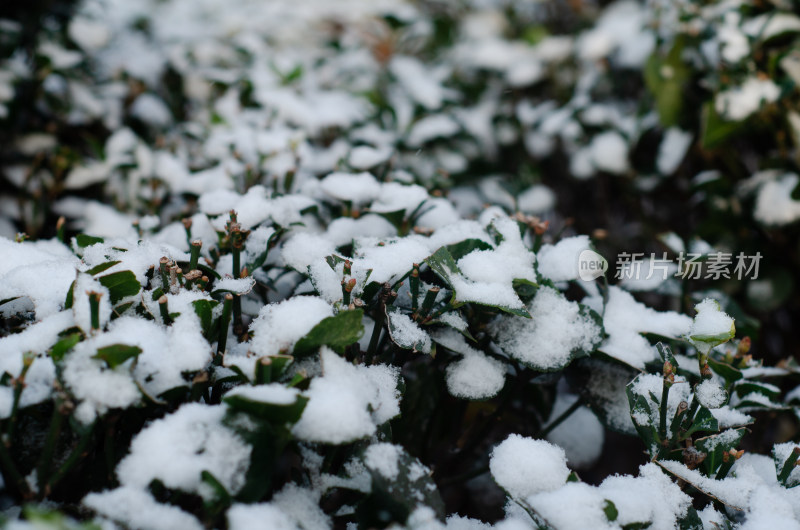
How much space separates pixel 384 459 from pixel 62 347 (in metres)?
0.39

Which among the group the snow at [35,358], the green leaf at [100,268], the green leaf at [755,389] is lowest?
the green leaf at [755,389]

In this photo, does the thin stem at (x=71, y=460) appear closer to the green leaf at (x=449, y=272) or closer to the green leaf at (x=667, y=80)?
the green leaf at (x=449, y=272)

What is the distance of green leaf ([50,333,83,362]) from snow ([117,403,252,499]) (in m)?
0.13

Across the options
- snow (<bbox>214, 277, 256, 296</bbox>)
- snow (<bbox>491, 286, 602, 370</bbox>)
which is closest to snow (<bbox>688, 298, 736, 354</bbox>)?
snow (<bbox>491, 286, 602, 370</bbox>)

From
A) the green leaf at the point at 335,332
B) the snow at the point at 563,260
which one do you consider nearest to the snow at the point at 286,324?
the green leaf at the point at 335,332

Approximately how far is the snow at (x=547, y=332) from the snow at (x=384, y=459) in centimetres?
24

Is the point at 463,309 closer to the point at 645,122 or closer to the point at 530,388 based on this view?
the point at 530,388

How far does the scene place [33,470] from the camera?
26.6 inches

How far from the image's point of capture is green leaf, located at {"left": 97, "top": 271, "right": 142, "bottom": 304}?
2.39 feet

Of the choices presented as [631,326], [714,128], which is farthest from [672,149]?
[631,326]

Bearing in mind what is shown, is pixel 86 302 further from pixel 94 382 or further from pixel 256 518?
pixel 256 518

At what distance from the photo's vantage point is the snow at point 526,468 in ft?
2.33

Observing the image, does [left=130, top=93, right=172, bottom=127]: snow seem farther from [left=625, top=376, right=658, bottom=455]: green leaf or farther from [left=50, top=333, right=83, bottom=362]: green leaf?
[left=625, top=376, right=658, bottom=455]: green leaf

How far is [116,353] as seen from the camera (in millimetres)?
650
